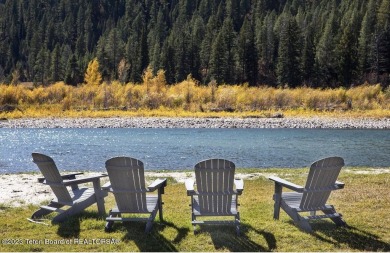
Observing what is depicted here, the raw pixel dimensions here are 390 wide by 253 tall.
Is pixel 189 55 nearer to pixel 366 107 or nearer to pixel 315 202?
pixel 366 107

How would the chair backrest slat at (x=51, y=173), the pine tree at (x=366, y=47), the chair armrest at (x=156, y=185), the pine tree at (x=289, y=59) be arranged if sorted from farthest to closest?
the pine tree at (x=289, y=59), the pine tree at (x=366, y=47), the chair backrest slat at (x=51, y=173), the chair armrest at (x=156, y=185)

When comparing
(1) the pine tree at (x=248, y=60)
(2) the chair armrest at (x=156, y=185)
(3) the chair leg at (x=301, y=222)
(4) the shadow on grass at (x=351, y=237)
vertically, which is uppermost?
(1) the pine tree at (x=248, y=60)

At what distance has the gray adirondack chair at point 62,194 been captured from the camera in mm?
7113

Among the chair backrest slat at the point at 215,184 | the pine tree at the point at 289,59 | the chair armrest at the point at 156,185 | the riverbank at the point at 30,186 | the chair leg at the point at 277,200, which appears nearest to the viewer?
the chair backrest slat at the point at 215,184

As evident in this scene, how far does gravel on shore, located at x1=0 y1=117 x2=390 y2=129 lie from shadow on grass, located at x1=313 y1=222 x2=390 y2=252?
1340 inches

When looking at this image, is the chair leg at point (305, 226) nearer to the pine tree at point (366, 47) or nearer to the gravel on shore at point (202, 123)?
the gravel on shore at point (202, 123)

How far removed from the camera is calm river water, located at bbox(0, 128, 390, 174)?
1875 centimetres

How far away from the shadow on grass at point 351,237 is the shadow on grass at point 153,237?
199 cm

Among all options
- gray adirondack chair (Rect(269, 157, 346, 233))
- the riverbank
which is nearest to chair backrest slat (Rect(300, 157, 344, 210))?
gray adirondack chair (Rect(269, 157, 346, 233))

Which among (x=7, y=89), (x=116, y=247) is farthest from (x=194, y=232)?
(x=7, y=89)

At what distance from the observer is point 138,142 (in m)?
29.1

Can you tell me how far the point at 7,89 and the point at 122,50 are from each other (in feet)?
144

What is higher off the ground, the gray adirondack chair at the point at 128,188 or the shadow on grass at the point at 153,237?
the gray adirondack chair at the point at 128,188

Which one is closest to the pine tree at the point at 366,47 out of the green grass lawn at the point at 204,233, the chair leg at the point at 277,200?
the green grass lawn at the point at 204,233
